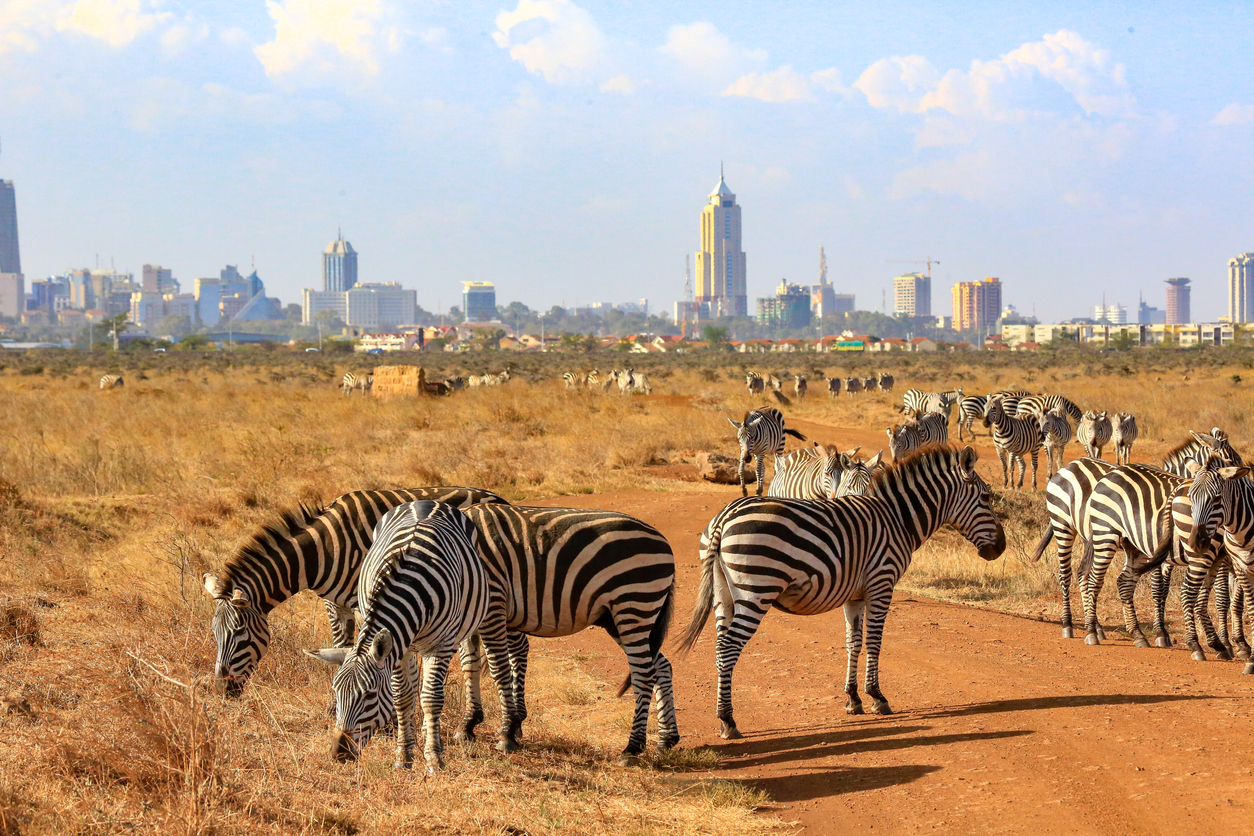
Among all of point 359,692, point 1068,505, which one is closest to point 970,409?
point 1068,505

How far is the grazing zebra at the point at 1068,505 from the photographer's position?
33.3 feet

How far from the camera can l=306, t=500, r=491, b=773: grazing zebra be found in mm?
5375

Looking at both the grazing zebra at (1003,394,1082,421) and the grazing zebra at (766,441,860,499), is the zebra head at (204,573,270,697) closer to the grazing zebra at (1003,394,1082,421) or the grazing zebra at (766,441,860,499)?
the grazing zebra at (766,441,860,499)

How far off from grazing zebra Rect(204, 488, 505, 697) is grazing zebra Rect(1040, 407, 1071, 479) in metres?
17.6

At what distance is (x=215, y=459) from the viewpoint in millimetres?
20172

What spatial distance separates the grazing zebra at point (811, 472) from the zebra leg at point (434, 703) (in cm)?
Result: 624

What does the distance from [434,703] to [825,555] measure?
2871mm

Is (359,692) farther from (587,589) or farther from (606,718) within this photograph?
(606,718)

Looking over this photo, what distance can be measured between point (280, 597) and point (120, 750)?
160cm

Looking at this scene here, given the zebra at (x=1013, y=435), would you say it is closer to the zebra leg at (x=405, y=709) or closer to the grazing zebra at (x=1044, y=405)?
the grazing zebra at (x=1044, y=405)

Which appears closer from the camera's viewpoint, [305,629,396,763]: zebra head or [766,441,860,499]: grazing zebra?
[305,629,396,763]: zebra head

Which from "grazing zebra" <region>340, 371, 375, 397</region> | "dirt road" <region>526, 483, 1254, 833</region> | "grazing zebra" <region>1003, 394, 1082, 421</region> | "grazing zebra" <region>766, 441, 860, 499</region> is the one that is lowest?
"dirt road" <region>526, 483, 1254, 833</region>

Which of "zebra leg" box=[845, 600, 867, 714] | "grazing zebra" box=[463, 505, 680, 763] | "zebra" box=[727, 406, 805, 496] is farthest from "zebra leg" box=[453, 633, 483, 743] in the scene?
"zebra" box=[727, 406, 805, 496]

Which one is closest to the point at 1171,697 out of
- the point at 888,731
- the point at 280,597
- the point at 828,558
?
the point at 888,731
